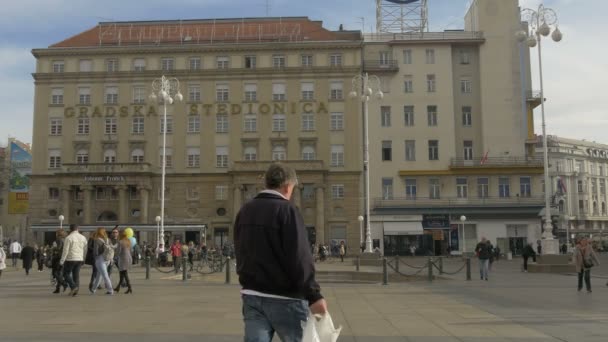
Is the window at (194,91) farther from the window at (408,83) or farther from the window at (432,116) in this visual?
the window at (432,116)

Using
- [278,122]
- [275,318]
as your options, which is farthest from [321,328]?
[278,122]

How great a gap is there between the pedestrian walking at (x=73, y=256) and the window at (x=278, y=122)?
47.7m

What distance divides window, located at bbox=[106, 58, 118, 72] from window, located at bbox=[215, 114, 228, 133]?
11406 millimetres

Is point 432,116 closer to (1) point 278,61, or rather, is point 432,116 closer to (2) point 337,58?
(2) point 337,58

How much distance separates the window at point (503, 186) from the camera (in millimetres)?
62562

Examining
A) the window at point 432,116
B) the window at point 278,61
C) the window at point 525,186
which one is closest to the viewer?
the window at point 525,186

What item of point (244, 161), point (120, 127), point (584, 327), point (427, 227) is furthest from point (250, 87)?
point (584, 327)

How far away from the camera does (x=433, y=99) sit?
210 ft

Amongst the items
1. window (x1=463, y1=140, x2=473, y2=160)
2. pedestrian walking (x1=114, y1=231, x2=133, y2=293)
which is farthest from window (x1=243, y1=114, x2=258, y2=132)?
pedestrian walking (x1=114, y1=231, x2=133, y2=293)

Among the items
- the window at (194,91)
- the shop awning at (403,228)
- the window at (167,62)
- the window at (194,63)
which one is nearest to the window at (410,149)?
the shop awning at (403,228)

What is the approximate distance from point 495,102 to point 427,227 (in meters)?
14.3

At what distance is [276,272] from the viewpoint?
4562 mm

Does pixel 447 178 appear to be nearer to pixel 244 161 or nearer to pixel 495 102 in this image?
pixel 495 102

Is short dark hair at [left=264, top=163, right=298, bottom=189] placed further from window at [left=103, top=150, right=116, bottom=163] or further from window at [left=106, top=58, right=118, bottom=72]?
window at [left=106, top=58, right=118, bottom=72]
